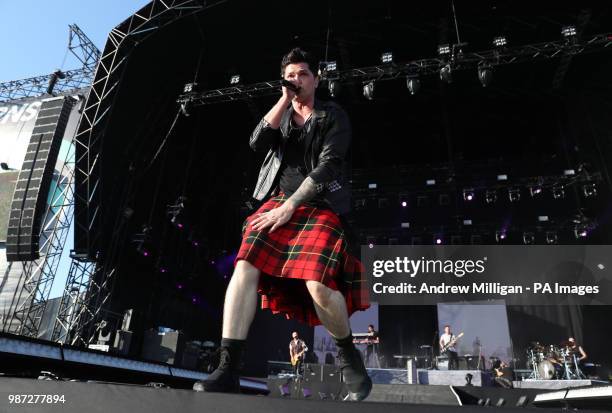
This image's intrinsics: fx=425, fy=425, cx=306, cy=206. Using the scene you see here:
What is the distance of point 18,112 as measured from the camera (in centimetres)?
1452

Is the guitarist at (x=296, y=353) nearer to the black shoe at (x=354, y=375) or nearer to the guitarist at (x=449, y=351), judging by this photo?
the guitarist at (x=449, y=351)

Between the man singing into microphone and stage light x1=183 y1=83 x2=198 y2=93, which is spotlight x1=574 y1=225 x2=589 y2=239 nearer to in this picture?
stage light x1=183 y1=83 x2=198 y2=93

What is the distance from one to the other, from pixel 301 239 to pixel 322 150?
1.44 feet

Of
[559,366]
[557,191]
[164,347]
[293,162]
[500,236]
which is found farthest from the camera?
[500,236]

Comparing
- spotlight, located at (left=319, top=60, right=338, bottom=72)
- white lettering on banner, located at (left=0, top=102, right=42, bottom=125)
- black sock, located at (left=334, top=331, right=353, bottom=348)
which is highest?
white lettering on banner, located at (left=0, top=102, right=42, bottom=125)

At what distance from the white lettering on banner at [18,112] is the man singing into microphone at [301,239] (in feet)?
50.8

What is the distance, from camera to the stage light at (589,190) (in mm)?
12781

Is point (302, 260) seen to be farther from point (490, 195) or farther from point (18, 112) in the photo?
point (18, 112)

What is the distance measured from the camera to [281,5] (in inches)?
400

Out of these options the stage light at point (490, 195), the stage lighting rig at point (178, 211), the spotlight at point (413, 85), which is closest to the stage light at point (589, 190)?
the stage light at point (490, 195)

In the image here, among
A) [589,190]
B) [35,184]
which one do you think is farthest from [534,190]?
[35,184]

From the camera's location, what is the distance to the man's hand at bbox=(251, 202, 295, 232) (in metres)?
1.80

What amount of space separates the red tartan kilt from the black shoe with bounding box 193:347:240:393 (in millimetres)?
379

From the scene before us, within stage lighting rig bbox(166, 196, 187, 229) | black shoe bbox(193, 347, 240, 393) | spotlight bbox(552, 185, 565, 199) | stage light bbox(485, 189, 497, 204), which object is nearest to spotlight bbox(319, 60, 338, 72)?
stage lighting rig bbox(166, 196, 187, 229)
